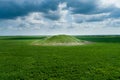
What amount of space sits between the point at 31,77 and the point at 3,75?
12.2 ft

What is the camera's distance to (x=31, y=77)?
22.4 m

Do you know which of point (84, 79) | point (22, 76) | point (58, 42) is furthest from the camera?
point (58, 42)

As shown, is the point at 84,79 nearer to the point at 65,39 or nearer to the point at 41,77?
the point at 41,77

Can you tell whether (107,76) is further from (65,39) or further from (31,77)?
(65,39)

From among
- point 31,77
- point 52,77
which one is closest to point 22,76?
point 31,77

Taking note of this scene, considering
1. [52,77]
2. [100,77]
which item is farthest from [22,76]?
[100,77]

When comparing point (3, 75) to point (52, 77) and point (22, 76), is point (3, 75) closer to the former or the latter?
point (22, 76)

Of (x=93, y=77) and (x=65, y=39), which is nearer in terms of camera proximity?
(x=93, y=77)

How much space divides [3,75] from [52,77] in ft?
20.7

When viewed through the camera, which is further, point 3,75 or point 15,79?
point 3,75

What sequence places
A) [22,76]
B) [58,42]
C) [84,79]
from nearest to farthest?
[84,79] < [22,76] < [58,42]

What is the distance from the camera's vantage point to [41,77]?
2206cm

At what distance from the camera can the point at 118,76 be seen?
22391 millimetres

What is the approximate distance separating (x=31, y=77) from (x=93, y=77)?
24.9 feet
